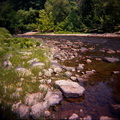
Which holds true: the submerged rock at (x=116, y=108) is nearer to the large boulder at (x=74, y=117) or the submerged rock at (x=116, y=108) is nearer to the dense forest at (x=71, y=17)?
the large boulder at (x=74, y=117)

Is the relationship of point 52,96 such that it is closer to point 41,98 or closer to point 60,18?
point 41,98

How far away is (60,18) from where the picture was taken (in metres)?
31.4

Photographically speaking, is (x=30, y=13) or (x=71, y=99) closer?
(x=71, y=99)

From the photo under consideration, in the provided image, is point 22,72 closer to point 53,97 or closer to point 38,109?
point 53,97

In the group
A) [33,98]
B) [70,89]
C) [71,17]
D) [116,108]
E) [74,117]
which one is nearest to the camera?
[74,117]

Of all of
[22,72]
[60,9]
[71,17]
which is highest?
[60,9]

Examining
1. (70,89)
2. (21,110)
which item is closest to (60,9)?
(70,89)

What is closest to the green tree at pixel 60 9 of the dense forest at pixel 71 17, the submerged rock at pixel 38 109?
the dense forest at pixel 71 17

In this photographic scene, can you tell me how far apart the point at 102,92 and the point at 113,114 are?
809mm

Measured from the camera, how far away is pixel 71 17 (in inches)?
1066

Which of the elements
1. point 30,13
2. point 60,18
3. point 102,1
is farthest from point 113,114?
point 30,13

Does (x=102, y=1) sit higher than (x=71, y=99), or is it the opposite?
(x=102, y=1)

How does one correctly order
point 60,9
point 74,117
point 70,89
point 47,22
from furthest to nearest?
point 47,22
point 60,9
point 70,89
point 74,117

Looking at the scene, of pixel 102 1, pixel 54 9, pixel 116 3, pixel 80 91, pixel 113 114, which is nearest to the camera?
pixel 113 114
